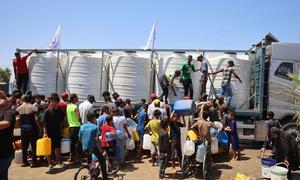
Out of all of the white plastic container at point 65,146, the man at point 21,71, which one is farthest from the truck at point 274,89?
the man at point 21,71

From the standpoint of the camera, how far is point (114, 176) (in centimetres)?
762

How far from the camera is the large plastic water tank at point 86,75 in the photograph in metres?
11.4

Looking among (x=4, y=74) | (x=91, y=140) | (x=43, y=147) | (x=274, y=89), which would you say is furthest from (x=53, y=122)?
(x=4, y=74)

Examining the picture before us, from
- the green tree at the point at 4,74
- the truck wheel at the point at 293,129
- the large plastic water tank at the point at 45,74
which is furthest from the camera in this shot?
the green tree at the point at 4,74

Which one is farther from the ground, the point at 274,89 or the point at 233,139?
the point at 274,89

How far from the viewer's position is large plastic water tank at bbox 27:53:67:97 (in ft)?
38.5

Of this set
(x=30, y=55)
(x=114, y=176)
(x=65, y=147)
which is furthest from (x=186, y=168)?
(x=30, y=55)

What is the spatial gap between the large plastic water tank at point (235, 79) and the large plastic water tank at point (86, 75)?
3.83 metres

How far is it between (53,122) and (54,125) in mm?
80

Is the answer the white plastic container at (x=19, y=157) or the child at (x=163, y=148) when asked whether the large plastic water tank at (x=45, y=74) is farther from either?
the child at (x=163, y=148)

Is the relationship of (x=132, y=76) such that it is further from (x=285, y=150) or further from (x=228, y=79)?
(x=285, y=150)

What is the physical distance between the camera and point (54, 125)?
817 centimetres

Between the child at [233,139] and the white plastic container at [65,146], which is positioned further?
the child at [233,139]

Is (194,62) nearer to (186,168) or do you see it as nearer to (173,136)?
(173,136)
